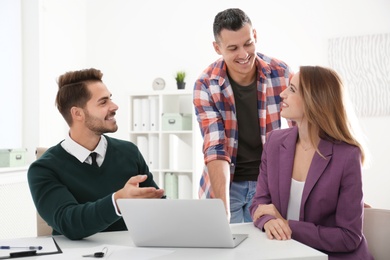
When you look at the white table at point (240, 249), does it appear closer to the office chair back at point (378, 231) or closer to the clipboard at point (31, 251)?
the clipboard at point (31, 251)

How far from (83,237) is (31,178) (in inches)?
13.9

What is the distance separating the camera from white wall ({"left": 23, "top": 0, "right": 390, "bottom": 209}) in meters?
4.79

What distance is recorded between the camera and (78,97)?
2.29 m

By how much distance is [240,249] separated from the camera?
4.83 feet

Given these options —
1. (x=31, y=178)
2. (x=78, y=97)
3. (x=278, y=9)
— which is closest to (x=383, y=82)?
(x=278, y=9)

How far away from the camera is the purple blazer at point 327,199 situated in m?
1.75

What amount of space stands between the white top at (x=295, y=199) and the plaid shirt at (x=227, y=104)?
0.60m

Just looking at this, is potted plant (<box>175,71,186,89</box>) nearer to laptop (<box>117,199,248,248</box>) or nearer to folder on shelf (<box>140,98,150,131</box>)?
folder on shelf (<box>140,98,150,131</box>)

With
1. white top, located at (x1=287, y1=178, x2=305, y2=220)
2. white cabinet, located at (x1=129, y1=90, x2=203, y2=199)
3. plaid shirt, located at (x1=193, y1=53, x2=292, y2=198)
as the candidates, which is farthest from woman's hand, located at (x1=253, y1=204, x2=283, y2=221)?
white cabinet, located at (x1=129, y1=90, x2=203, y2=199)

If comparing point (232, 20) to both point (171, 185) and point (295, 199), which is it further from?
point (171, 185)

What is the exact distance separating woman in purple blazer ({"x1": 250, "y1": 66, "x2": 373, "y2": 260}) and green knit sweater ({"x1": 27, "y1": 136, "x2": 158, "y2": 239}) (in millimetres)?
541

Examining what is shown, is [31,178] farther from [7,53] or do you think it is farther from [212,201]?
[7,53]

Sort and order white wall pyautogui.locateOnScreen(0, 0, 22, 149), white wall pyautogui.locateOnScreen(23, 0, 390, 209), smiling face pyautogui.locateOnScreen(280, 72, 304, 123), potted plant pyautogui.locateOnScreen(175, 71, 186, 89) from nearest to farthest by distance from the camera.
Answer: smiling face pyautogui.locateOnScreen(280, 72, 304, 123), white wall pyautogui.locateOnScreen(0, 0, 22, 149), white wall pyautogui.locateOnScreen(23, 0, 390, 209), potted plant pyautogui.locateOnScreen(175, 71, 186, 89)

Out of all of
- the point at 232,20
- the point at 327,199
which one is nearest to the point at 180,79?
the point at 232,20
